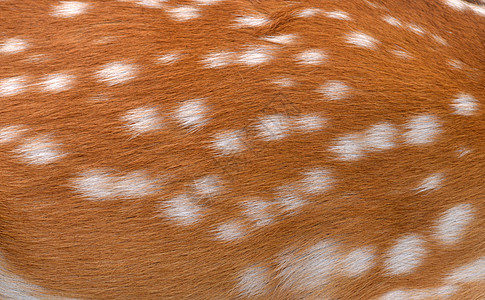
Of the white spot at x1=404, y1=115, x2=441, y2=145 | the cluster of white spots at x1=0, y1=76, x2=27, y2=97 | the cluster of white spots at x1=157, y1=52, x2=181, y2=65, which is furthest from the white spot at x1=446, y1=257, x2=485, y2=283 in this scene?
the cluster of white spots at x1=0, y1=76, x2=27, y2=97

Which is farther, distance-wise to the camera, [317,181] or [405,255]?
[405,255]

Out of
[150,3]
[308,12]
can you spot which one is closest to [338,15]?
[308,12]

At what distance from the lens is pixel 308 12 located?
3.59ft

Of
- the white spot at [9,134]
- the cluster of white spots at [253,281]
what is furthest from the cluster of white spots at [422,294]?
the white spot at [9,134]

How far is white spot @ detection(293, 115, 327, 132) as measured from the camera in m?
0.98

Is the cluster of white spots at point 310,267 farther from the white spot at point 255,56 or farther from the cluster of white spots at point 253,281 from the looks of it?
the white spot at point 255,56

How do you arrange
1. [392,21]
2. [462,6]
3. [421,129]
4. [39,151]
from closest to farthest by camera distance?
[39,151] → [421,129] → [392,21] → [462,6]

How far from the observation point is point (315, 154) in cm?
99

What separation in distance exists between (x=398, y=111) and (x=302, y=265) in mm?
371

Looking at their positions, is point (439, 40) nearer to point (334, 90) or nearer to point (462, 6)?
point (462, 6)

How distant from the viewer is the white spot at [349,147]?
1.00m

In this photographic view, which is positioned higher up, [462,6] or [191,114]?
[462,6]

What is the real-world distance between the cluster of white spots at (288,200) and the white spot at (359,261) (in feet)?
0.58

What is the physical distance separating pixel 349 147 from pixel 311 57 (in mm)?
195
